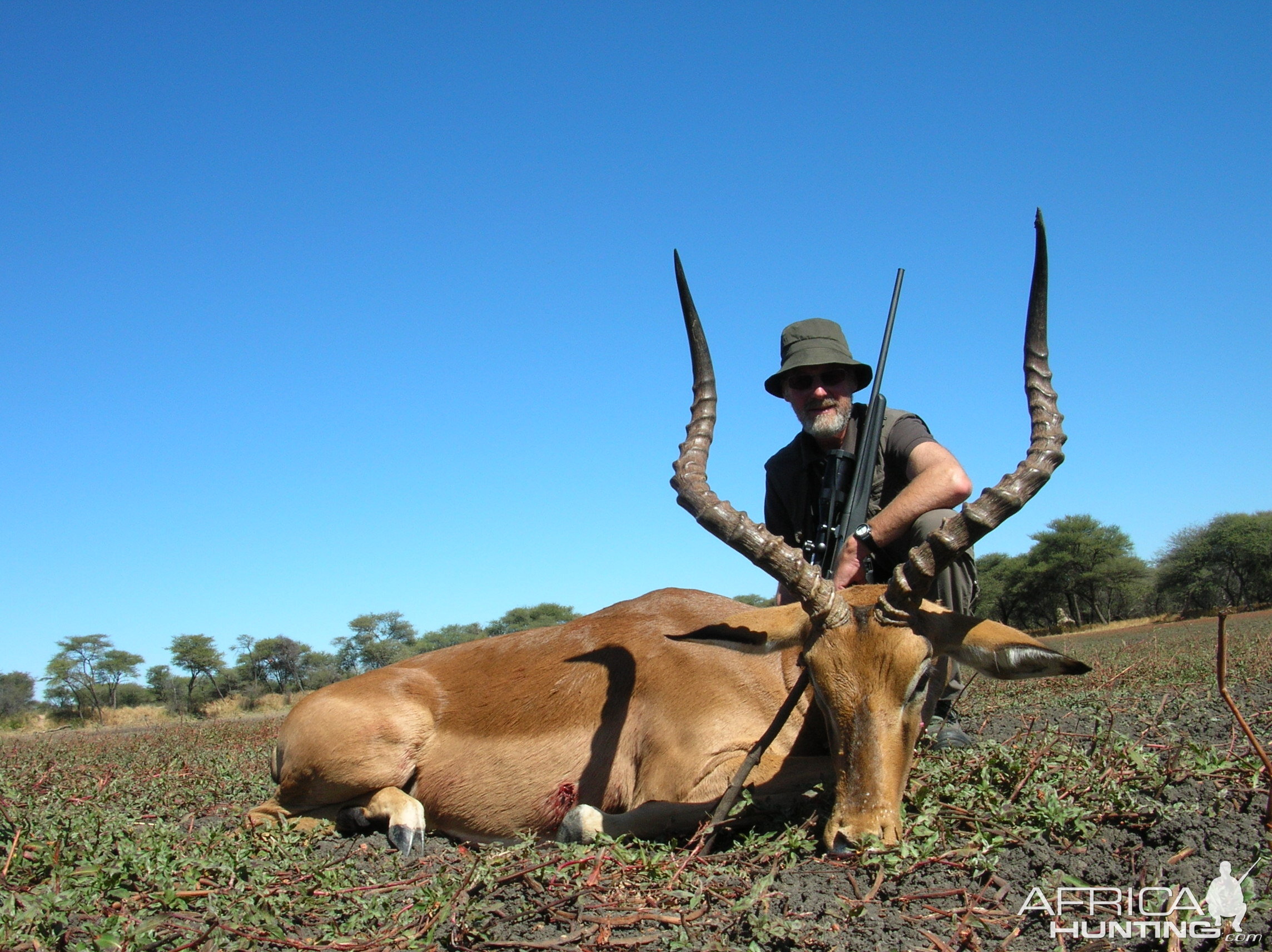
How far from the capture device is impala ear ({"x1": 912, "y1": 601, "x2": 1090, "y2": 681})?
4039 millimetres

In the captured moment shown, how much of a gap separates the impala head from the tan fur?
11 mm

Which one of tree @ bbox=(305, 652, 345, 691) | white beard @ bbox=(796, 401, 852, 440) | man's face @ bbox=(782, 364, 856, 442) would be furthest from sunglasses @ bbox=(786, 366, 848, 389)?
tree @ bbox=(305, 652, 345, 691)

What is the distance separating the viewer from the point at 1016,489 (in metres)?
4.30

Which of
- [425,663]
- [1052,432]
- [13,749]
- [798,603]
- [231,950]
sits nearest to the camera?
[231,950]

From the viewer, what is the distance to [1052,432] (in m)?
4.47

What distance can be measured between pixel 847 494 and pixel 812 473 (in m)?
0.57

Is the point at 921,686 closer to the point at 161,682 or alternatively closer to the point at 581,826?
the point at 581,826

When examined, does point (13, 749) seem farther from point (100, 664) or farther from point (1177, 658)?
point (100, 664)

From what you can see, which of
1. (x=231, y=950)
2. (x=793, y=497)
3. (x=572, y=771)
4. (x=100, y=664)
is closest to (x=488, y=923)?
(x=231, y=950)

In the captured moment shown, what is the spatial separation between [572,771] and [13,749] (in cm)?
876

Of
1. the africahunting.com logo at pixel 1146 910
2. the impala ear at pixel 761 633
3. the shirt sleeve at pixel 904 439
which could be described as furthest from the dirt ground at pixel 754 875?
the shirt sleeve at pixel 904 439

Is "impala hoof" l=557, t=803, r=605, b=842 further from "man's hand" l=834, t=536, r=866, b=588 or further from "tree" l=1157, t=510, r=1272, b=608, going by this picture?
"tree" l=1157, t=510, r=1272, b=608

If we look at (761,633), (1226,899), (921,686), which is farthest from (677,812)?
(1226,899)

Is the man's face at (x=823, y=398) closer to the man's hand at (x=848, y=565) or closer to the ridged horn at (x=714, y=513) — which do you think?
the man's hand at (x=848, y=565)
